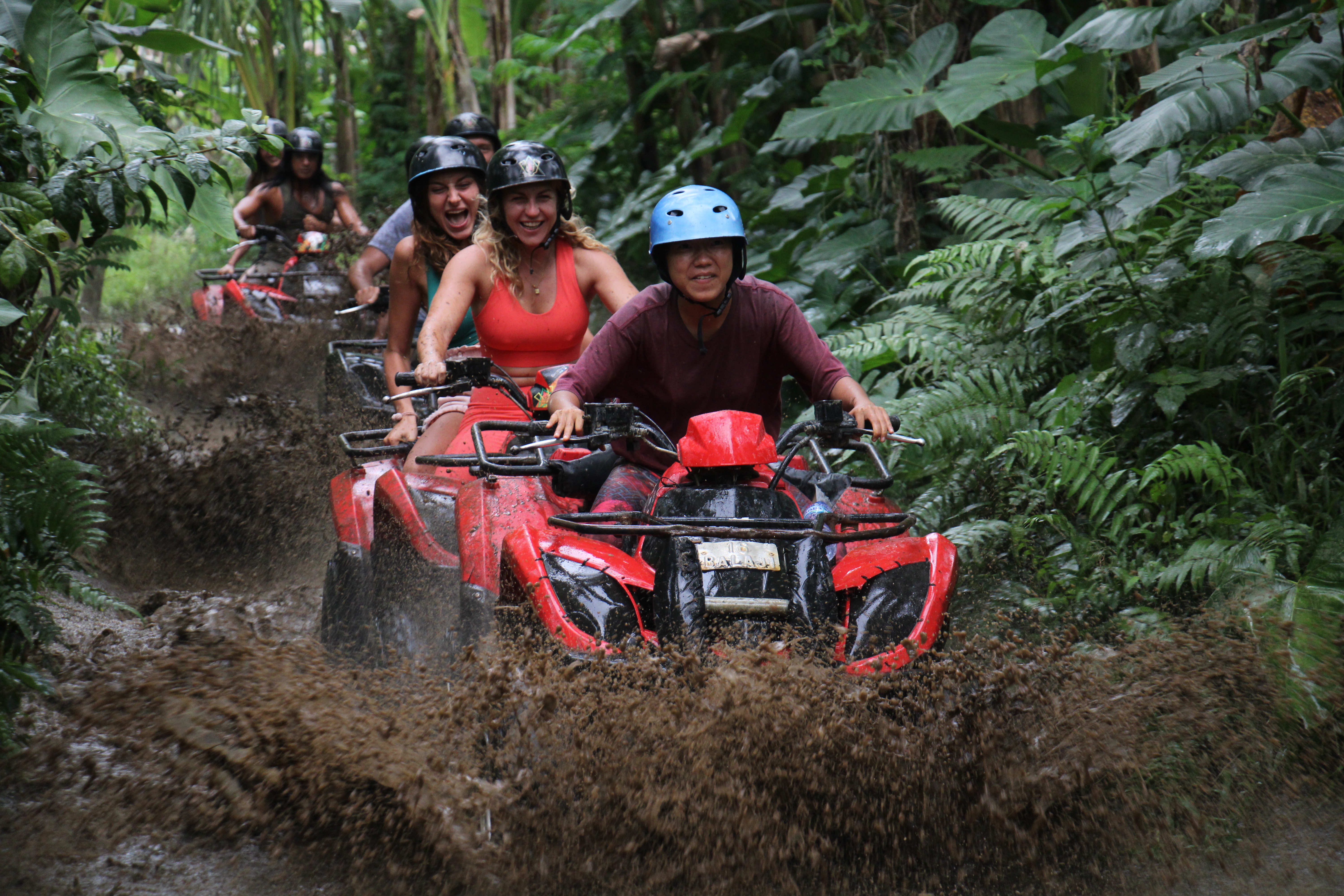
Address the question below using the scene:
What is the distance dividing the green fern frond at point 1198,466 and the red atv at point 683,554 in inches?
52.5

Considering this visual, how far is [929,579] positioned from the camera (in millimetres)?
3490

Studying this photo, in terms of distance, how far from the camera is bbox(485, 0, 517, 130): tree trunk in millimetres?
15133

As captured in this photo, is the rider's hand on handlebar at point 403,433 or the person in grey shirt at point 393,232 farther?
the person in grey shirt at point 393,232

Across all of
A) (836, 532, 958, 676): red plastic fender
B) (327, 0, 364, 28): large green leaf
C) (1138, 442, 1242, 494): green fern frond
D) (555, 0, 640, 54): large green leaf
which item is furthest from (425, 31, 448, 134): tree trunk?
(836, 532, 958, 676): red plastic fender

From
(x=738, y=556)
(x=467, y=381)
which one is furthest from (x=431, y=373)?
(x=738, y=556)

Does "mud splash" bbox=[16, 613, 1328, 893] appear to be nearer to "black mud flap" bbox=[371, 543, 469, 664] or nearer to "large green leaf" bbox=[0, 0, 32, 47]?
"black mud flap" bbox=[371, 543, 469, 664]

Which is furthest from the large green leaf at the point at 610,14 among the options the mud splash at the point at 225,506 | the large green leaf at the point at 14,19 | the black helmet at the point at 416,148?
the large green leaf at the point at 14,19

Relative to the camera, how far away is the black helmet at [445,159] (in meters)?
6.61

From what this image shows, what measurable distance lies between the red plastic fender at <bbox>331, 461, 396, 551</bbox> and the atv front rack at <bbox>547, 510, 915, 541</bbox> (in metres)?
1.56

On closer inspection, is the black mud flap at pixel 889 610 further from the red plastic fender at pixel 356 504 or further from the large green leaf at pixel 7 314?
the large green leaf at pixel 7 314

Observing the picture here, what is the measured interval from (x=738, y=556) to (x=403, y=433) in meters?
2.92

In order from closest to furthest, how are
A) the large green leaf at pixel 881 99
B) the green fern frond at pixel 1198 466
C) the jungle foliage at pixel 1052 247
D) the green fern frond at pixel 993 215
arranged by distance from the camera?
the jungle foliage at pixel 1052 247 → the green fern frond at pixel 1198 466 → the green fern frond at pixel 993 215 → the large green leaf at pixel 881 99

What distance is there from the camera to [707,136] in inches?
438

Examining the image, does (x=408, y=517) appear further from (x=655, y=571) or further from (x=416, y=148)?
(x=416, y=148)
